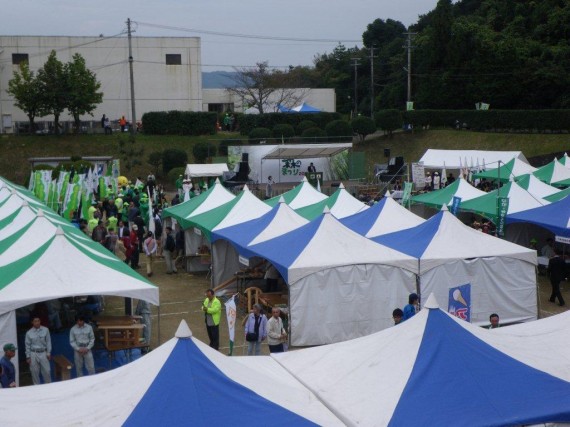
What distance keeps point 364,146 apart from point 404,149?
7.67 ft

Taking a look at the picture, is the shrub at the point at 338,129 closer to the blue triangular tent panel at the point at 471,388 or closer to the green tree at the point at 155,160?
the green tree at the point at 155,160

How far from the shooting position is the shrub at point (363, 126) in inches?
1743

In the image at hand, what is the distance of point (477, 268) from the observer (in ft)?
43.7

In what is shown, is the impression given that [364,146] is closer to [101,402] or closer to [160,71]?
[160,71]

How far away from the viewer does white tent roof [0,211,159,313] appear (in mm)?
10156

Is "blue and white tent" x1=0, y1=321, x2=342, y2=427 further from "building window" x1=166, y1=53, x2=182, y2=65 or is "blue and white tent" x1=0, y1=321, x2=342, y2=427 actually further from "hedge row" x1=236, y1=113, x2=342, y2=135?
"building window" x1=166, y1=53, x2=182, y2=65

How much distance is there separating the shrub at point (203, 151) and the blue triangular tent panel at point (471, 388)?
33.5 meters

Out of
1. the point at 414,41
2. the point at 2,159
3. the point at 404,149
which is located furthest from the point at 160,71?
the point at 414,41

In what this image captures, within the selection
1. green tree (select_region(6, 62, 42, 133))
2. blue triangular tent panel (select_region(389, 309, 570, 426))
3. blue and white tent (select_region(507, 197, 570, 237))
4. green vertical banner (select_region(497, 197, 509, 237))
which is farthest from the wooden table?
green tree (select_region(6, 62, 42, 133))

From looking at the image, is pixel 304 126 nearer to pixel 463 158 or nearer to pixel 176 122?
pixel 176 122

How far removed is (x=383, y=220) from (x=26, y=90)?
31.9 m

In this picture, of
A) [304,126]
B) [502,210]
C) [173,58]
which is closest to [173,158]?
[304,126]

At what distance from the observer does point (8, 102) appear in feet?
154

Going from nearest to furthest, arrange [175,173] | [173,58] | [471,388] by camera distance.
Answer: [471,388] < [175,173] < [173,58]
